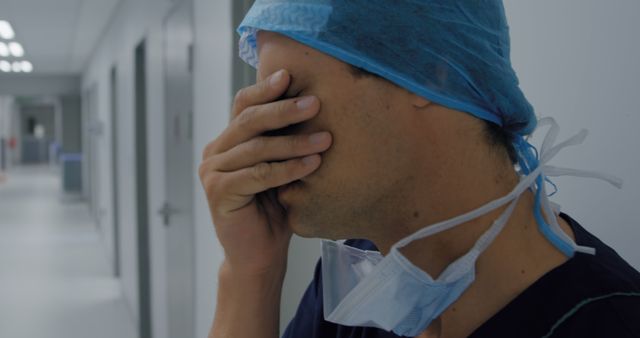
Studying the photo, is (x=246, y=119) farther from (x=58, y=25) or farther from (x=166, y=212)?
(x=58, y=25)

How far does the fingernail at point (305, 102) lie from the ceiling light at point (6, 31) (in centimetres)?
599

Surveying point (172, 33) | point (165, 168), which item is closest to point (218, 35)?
point (172, 33)

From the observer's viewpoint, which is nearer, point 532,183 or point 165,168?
point 532,183

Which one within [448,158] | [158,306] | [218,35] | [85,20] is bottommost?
[158,306]

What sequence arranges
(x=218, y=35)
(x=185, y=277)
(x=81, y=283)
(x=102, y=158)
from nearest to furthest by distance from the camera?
1. (x=218, y=35)
2. (x=185, y=277)
3. (x=81, y=283)
4. (x=102, y=158)

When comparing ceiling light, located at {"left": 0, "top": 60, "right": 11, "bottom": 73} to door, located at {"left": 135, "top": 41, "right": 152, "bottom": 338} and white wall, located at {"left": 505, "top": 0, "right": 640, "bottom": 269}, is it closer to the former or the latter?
door, located at {"left": 135, "top": 41, "right": 152, "bottom": 338}

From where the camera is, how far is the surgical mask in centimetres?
77

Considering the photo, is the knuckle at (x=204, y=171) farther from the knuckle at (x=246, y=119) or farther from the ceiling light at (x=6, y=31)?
the ceiling light at (x=6, y=31)

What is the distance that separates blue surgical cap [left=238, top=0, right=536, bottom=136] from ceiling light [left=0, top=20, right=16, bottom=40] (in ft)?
19.6

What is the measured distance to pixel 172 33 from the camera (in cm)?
288

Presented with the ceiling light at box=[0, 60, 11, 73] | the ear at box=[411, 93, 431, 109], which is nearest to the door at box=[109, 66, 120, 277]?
the ceiling light at box=[0, 60, 11, 73]

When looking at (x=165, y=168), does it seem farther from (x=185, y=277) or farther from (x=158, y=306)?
(x=158, y=306)

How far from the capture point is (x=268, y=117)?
82cm

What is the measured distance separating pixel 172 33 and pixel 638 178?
2.49 meters
